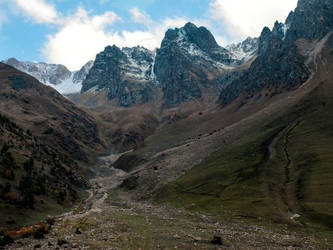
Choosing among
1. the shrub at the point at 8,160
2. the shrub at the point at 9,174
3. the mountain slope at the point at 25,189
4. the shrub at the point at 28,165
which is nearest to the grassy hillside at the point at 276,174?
the mountain slope at the point at 25,189

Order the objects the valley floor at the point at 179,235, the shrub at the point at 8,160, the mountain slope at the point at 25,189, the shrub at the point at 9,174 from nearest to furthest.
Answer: the valley floor at the point at 179,235, the mountain slope at the point at 25,189, the shrub at the point at 9,174, the shrub at the point at 8,160

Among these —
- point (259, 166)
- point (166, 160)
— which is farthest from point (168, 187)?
point (166, 160)

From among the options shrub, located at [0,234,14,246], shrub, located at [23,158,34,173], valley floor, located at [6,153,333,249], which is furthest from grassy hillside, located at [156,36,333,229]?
shrub, located at [0,234,14,246]

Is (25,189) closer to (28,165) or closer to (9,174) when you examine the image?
(9,174)

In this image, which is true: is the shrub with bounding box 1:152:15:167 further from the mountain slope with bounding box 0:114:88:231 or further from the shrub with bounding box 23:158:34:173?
the shrub with bounding box 23:158:34:173

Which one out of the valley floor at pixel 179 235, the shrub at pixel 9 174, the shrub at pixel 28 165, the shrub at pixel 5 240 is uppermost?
the shrub at pixel 28 165

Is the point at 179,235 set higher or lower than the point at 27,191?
lower

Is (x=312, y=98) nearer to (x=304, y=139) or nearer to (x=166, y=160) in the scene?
(x=304, y=139)

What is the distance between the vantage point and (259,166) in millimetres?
98938

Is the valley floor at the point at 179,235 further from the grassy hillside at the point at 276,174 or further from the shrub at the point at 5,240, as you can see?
the grassy hillside at the point at 276,174

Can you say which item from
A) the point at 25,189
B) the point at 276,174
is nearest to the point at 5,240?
the point at 25,189

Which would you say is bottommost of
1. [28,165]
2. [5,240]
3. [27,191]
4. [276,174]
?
[5,240]

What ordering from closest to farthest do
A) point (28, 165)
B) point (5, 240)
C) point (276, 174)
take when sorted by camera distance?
point (5, 240) → point (276, 174) → point (28, 165)

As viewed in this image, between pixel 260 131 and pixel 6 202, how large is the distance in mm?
113294
